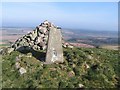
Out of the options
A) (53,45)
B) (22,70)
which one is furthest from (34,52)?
(22,70)

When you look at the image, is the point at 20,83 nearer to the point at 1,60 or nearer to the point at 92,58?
the point at 1,60

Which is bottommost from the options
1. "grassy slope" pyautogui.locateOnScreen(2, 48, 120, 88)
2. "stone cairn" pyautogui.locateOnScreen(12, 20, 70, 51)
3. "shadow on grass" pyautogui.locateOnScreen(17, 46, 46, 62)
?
"grassy slope" pyautogui.locateOnScreen(2, 48, 120, 88)

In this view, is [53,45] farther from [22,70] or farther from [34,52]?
[22,70]

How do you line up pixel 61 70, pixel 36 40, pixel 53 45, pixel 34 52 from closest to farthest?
pixel 61 70 < pixel 53 45 < pixel 34 52 < pixel 36 40

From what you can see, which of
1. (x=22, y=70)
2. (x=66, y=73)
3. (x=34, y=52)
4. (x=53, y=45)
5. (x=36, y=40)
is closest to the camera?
(x=66, y=73)

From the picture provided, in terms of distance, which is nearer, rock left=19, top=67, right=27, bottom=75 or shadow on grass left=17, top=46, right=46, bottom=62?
rock left=19, top=67, right=27, bottom=75

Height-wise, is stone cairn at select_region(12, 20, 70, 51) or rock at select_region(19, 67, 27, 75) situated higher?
stone cairn at select_region(12, 20, 70, 51)

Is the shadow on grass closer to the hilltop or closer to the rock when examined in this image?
the hilltop

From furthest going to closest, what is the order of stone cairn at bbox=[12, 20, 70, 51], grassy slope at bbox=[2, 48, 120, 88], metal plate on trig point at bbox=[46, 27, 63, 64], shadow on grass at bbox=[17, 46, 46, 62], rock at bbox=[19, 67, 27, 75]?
stone cairn at bbox=[12, 20, 70, 51] → shadow on grass at bbox=[17, 46, 46, 62] → metal plate on trig point at bbox=[46, 27, 63, 64] → rock at bbox=[19, 67, 27, 75] → grassy slope at bbox=[2, 48, 120, 88]

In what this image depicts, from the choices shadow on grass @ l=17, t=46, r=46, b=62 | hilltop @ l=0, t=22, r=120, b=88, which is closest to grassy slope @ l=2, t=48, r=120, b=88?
hilltop @ l=0, t=22, r=120, b=88
